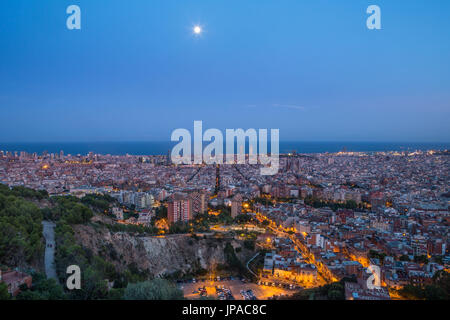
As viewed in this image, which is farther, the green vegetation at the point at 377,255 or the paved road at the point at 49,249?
the green vegetation at the point at 377,255

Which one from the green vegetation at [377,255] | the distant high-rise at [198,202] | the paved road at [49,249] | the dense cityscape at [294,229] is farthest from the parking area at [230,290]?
the distant high-rise at [198,202]

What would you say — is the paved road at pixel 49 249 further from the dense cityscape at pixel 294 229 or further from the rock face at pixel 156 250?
the rock face at pixel 156 250

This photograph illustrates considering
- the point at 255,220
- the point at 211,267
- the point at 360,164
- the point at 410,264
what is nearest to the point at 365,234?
the point at 410,264

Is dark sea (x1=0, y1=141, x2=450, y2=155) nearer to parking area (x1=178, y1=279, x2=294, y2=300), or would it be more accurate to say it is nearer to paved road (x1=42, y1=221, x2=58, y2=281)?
parking area (x1=178, y1=279, x2=294, y2=300)

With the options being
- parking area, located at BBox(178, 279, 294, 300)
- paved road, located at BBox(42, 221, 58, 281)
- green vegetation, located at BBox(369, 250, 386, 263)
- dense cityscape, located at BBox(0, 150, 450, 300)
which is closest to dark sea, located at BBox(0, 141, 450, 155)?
dense cityscape, located at BBox(0, 150, 450, 300)

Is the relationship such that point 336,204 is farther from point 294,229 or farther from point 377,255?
point 377,255
